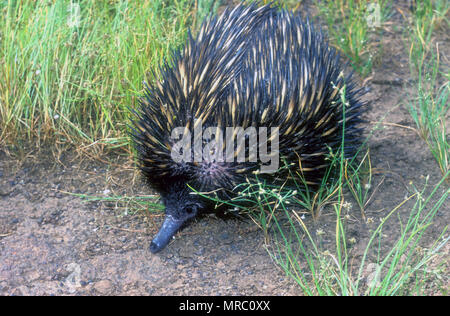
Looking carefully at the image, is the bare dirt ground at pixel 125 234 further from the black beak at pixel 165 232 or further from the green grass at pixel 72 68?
the green grass at pixel 72 68

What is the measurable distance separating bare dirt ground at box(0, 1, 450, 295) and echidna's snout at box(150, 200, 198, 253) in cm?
9

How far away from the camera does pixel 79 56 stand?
12.2 feet

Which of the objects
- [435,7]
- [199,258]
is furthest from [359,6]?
[199,258]

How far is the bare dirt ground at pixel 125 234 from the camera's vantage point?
2936mm

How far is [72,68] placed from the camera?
3.72 metres

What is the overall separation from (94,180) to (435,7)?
2.79 m

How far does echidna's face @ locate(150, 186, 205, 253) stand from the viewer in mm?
3025

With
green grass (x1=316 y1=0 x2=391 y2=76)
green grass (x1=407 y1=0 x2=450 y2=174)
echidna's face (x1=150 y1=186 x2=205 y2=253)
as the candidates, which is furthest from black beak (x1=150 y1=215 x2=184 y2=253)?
green grass (x1=316 y1=0 x2=391 y2=76)

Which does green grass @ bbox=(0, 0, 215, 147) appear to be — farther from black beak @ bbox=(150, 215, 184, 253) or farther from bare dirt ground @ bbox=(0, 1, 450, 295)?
black beak @ bbox=(150, 215, 184, 253)

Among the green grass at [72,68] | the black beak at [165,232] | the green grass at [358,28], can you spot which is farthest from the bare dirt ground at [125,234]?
the green grass at [358,28]

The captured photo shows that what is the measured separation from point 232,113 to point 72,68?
4.31 ft

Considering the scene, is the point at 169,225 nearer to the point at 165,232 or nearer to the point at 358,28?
the point at 165,232

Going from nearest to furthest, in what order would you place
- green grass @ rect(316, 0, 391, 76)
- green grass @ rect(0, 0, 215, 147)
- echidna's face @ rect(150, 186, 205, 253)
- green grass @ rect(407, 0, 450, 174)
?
echidna's face @ rect(150, 186, 205, 253) < green grass @ rect(407, 0, 450, 174) < green grass @ rect(0, 0, 215, 147) < green grass @ rect(316, 0, 391, 76)

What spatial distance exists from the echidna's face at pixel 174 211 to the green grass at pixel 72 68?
0.74 meters
